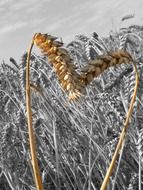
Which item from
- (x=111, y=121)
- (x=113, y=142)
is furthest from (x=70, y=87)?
(x=111, y=121)

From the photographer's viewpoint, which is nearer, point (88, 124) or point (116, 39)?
point (88, 124)

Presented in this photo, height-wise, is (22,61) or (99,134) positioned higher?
(22,61)

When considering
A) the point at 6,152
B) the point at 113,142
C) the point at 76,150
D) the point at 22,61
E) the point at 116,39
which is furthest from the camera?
the point at 116,39

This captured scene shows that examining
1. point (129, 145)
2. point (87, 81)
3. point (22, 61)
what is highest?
point (22, 61)

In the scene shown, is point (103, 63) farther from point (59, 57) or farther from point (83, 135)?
point (83, 135)

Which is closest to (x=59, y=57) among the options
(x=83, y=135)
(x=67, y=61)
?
(x=67, y=61)

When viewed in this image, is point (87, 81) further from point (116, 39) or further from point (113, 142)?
point (116, 39)

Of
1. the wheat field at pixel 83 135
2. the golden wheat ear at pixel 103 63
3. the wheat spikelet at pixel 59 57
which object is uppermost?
the wheat spikelet at pixel 59 57

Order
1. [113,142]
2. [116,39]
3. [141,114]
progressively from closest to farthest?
[113,142] → [141,114] → [116,39]
